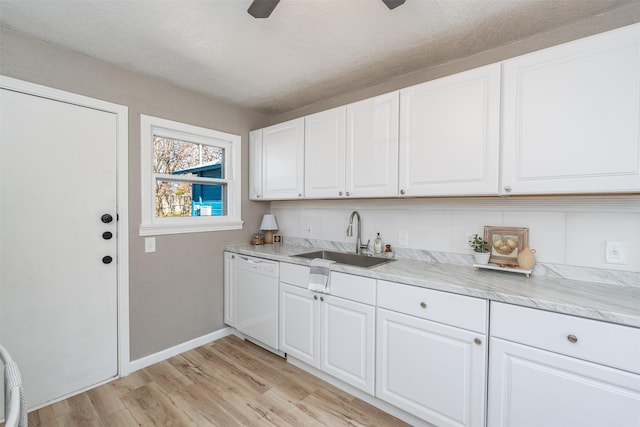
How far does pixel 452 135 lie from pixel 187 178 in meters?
2.21

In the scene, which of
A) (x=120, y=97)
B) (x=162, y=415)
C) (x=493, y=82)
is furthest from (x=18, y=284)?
(x=493, y=82)

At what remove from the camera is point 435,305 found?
1517mm

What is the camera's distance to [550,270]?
64.6 inches

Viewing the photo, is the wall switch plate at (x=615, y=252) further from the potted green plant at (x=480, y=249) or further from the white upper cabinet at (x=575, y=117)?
the potted green plant at (x=480, y=249)

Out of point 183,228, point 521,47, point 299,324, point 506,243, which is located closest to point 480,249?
point 506,243

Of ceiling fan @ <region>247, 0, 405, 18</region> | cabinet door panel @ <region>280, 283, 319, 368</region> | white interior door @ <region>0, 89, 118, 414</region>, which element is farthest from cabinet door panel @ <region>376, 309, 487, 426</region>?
white interior door @ <region>0, 89, 118, 414</region>

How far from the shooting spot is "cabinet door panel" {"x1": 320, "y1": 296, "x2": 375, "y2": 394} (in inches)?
70.4

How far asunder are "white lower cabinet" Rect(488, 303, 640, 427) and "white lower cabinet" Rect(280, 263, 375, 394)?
2.26ft

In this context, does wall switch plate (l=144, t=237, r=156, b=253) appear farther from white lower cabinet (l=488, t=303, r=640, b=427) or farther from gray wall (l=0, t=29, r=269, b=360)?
white lower cabinet (l=488, t=303, r=640, b=427)

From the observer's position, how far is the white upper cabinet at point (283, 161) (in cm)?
254

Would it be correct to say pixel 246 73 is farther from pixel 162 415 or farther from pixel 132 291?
pixel 162 415

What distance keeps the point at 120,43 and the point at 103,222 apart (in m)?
1.23

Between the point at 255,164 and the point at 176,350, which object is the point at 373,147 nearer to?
the point at 255,164

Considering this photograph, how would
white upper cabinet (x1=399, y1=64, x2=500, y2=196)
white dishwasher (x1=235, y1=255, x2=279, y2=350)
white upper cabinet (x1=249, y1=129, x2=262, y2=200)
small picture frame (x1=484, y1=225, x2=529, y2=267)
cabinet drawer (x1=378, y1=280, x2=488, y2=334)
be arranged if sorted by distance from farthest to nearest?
white upper cabinet (x1=249, y1=129, x2=262, y2=200) < white dishwasher (x1=235, y1=255, x2=279, y2=350) < small picture frame (x1=484, y1=225, x2=529, y2=267) < white upper cabinet (x1=399, y1=64, x2=500, y2=196) < cabinet drawer (x1=378, y1=280, x2=488, y2=334)
